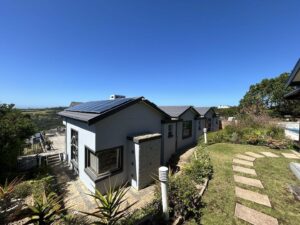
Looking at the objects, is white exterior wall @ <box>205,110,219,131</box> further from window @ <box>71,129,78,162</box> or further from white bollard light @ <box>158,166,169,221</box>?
white bollard light @ <box>158,166,169,221</box>

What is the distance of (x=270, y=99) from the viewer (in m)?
39.8

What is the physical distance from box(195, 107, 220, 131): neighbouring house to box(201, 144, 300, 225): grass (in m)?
10.7

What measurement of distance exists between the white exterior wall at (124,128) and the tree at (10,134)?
235 inches

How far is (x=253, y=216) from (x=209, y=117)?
17324 millimetres

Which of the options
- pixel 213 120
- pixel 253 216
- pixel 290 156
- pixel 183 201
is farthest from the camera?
pixel 213 120

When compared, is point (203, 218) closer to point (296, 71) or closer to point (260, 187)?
point (260, 187)

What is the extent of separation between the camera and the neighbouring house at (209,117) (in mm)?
19078

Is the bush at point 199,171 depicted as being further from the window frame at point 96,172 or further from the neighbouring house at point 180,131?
the neighbouring house at point 180,131

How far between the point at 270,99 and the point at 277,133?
3338 cm

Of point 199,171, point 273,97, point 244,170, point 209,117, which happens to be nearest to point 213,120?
point 209,117

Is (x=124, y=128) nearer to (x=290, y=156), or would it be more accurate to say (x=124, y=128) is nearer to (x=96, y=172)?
(x=96, y=172)

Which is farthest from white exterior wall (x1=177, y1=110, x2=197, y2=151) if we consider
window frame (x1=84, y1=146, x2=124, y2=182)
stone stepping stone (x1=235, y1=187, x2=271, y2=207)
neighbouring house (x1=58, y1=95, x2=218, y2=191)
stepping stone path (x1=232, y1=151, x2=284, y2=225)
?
stone stepping stone (x1=235, y1=187, x2=271, y2=207)

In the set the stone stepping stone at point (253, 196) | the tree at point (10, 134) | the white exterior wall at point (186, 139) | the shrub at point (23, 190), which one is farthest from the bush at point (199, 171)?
the tree at point (10, 134)

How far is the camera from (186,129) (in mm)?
15523
